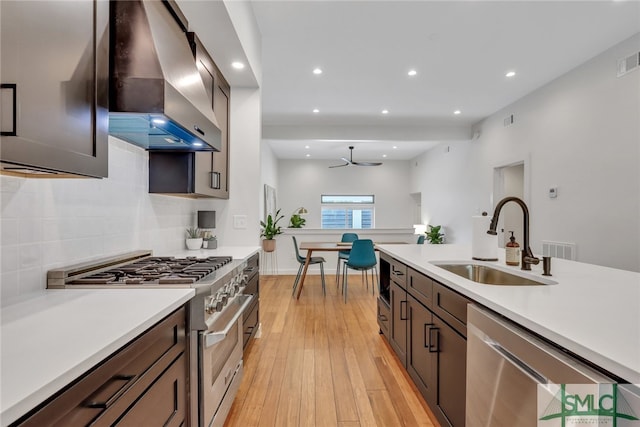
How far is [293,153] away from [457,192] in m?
4.15

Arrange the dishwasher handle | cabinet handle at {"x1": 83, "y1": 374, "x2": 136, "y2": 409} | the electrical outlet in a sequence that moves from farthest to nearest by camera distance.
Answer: the electrical outlet, the dishwasher handle, cabinet handle at {"x1": 83, "y1": 374, "x2": 136, "y2": 409}

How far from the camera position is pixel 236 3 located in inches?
85.9

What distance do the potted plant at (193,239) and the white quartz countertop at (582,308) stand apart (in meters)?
1.89

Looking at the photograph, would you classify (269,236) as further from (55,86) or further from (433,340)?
(55,86)

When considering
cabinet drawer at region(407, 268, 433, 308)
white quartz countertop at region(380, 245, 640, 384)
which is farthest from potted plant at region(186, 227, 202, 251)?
white quartz countertop at region(380, 245, 640, 384)

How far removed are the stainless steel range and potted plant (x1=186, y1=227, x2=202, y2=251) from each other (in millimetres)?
744

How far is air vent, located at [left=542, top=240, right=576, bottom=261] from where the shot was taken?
377cm

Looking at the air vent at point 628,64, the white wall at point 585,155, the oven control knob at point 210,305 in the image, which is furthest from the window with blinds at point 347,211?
the oven control knob at point 210,305

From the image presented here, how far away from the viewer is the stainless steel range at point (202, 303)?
1326 mm

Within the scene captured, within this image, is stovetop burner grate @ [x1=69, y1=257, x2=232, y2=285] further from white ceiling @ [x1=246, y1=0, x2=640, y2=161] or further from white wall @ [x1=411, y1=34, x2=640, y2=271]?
white wall @ [x1=411, y1=34, x2=640, y2=271]

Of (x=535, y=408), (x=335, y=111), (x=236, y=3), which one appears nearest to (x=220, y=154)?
(x=236, y=3)

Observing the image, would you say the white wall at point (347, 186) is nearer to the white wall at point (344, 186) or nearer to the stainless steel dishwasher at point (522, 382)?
the white wall at point (344, 186)

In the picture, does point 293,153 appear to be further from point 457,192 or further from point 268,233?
point 457,192

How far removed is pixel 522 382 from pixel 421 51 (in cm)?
335
